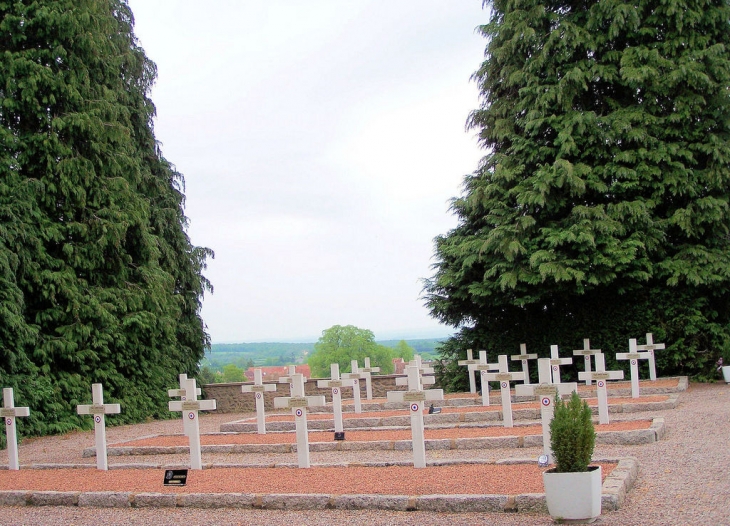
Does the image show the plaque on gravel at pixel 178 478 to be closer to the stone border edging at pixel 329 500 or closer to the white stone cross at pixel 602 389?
the stone border edging at pixel 329 500

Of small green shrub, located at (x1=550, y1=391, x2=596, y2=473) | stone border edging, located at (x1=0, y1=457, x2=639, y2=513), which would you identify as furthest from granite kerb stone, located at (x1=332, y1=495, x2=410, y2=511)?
small green shrub, located at (x1=550, y1=391, x2=596, y2=473)

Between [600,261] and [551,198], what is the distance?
6.74 feet

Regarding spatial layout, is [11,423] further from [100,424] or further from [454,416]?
[454,416]

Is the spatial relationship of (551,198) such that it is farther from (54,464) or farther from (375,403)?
(54,464)

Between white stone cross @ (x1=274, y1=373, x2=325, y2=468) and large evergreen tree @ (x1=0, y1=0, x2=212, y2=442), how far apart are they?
23.6 ft

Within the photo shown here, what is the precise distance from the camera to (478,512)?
263 inches

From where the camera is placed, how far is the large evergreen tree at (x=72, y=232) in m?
15.9

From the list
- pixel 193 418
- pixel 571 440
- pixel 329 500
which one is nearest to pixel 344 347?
pixel 193 418

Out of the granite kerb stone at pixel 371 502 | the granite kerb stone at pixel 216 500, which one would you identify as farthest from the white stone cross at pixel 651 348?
the granite kerb stone at pixel 216 500

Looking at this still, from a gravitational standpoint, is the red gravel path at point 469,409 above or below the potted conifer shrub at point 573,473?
below

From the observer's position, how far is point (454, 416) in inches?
525

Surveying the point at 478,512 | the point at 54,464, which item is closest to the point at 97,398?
the point at 54,464

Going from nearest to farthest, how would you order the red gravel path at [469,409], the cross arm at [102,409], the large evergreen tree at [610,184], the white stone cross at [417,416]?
the white stone cross at [417,416], the cross arm at [102,409], the red gravel path at [469,409], the large evergreen tree at [610,184]

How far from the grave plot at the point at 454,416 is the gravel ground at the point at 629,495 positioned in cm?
99
